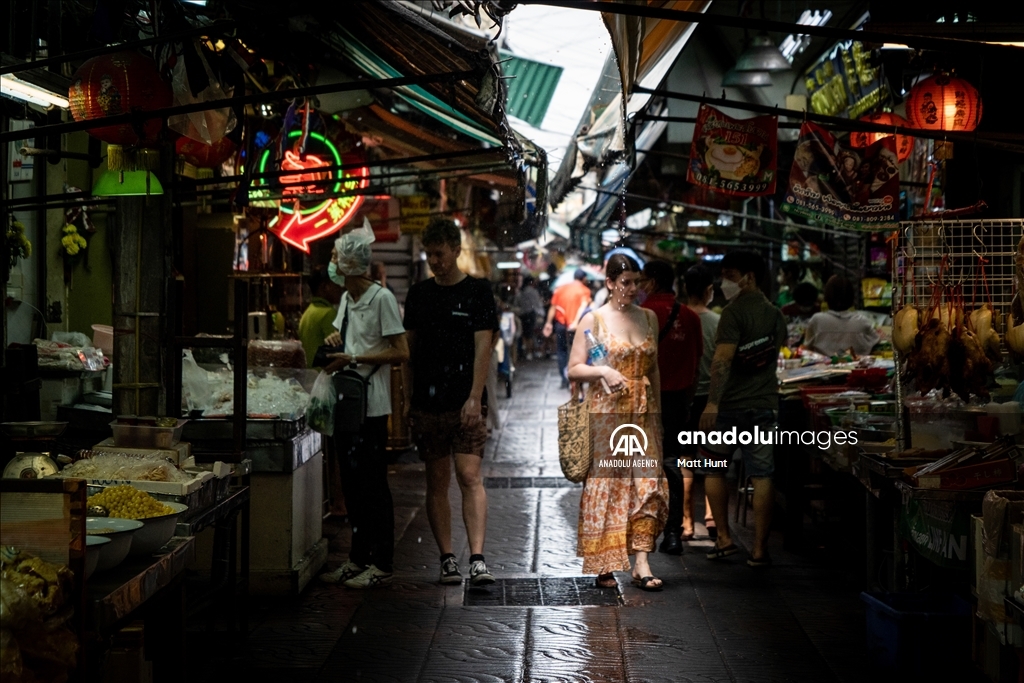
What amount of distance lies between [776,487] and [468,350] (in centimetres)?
338

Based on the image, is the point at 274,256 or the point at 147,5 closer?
the point at 147,5

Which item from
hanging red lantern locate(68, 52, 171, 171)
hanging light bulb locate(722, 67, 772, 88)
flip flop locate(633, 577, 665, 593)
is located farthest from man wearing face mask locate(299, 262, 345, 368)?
hanging light bulb locate(722, 67, 772, 88)

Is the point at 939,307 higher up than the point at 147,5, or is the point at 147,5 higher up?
the point at 147,5

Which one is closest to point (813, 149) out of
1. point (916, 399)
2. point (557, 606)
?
point (916, 399)

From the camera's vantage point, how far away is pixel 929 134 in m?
7.02

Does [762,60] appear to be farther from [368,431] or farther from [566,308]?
[566,308]

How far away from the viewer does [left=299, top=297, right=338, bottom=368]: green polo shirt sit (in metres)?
10.2

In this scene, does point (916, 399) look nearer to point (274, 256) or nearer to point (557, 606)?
point (557, 606)

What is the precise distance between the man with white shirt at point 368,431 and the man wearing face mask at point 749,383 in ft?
7.70

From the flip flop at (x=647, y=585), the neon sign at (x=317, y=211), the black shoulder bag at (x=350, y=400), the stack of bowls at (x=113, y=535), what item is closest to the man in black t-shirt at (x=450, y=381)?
the black shoulder bag at (x=350, y=400)

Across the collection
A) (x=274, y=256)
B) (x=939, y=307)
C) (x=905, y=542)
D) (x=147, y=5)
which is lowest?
(x=905, y=542)

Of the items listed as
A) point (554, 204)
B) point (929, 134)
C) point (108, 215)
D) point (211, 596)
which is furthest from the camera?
point (554, 204)

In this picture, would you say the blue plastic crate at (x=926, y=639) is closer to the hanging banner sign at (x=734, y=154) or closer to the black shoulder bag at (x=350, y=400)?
the black shoulder bag at (x=350, y=400)

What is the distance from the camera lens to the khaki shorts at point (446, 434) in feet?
24.6
